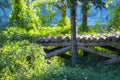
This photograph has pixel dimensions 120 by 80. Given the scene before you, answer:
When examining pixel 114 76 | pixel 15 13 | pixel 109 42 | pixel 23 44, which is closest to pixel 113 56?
pixel 109 42

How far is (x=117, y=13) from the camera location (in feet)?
41.7

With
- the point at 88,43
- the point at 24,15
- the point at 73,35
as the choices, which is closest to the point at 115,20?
the point at 24,15

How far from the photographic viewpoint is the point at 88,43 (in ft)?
30.2

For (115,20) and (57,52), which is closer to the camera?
(57,52)

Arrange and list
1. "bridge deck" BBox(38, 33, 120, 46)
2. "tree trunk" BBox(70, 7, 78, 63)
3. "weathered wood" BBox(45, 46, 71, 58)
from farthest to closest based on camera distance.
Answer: "weathered wood" BBox(45, 46, 71, 58)
"tree trunk" BBox(70, 7, 78, 63)
"bridge deck" BBox(38, 33, 120, 46)

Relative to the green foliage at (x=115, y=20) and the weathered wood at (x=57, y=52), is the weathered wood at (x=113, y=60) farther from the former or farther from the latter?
the green foliage at (x=115, y=20)

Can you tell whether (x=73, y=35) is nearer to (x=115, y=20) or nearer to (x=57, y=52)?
(x=57, y=52)

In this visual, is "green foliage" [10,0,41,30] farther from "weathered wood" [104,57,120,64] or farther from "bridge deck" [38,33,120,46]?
"weathered wood" [104,57,120,64]

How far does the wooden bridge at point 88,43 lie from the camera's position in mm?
9016

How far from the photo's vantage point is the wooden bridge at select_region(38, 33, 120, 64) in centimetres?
902

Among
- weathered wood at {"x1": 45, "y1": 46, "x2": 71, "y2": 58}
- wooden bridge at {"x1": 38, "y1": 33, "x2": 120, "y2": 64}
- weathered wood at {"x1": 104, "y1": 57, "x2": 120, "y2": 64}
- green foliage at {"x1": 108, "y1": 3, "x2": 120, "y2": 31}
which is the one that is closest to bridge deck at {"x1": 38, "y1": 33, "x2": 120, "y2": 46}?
wooden bridge at {"x1": 38, "y1": 33, "x2": 120, "y2": 64}

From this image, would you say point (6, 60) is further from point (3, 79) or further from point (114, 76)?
point (114, 76)

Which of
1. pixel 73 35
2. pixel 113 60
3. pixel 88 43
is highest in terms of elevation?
pixel 73 35

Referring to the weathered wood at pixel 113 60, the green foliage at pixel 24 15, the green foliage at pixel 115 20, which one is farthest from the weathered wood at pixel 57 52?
the green foliage at pixel 115 20
